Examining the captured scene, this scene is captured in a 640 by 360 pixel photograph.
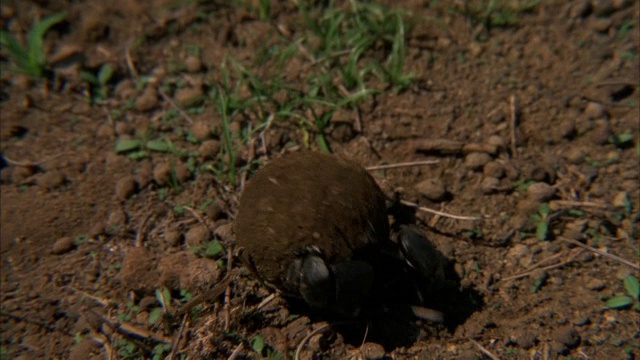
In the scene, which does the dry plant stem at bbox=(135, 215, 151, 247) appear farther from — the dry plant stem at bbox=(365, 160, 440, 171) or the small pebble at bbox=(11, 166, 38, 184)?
the dry plant stem at bbox=(365, 160, 440, 171)

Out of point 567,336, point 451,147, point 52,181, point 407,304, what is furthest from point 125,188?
point 567,336

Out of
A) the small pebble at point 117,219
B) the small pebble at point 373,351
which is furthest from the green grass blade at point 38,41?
the small pebble at point 373,351

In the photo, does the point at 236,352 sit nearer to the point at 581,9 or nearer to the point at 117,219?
the point at 117,219

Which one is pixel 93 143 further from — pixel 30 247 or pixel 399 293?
pixel 399 293

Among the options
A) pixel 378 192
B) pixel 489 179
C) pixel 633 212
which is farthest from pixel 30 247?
pixel 633 212

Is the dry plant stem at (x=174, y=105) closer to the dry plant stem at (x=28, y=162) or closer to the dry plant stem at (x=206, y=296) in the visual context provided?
the dry plant stem at (x=28, y=162)

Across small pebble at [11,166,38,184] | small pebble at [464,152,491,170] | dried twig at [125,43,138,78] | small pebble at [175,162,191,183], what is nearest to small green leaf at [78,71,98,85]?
dried twig at [125,43,138,78]

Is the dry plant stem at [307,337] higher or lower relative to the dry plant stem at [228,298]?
lower
